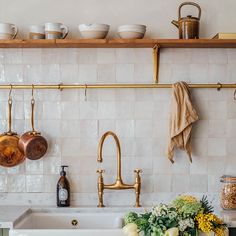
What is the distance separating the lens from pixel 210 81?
9.25ft

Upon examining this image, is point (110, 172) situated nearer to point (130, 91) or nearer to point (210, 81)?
point (130, 91)

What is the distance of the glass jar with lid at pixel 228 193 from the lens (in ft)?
8.70

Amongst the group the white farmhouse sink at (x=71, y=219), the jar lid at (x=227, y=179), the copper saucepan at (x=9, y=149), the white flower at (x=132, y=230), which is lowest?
the white farmhouse sink at (x=71, y=219)

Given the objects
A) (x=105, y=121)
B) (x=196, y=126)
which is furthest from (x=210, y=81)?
(x=105, y=121)

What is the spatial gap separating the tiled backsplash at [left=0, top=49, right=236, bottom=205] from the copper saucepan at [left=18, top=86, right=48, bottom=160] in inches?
2.8

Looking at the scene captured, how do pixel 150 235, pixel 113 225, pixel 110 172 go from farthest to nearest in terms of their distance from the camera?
pixel 110 172, pixel 113 225, pixel 150 235

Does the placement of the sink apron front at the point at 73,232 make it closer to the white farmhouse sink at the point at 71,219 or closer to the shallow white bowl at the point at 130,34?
the white farmhouse sink at the point at 71,219

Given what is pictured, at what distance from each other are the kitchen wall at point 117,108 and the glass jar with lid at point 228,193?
13 centimetres

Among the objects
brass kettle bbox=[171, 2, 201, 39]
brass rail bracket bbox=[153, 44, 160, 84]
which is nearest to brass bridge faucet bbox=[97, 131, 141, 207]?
brass rail bracket bbox=[153, 44, 160, 84]

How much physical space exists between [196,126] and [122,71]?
1.76 ft

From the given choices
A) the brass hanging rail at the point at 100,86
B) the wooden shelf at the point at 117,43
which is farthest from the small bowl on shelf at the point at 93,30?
the brass hanging rail at the point at 100,86

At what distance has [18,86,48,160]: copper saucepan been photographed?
2.71m

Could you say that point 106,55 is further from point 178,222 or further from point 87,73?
point 178,222

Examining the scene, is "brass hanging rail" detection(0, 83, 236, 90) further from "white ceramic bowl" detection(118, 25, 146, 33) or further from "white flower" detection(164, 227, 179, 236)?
"white flower" detection(164, 227, 179, 236)
